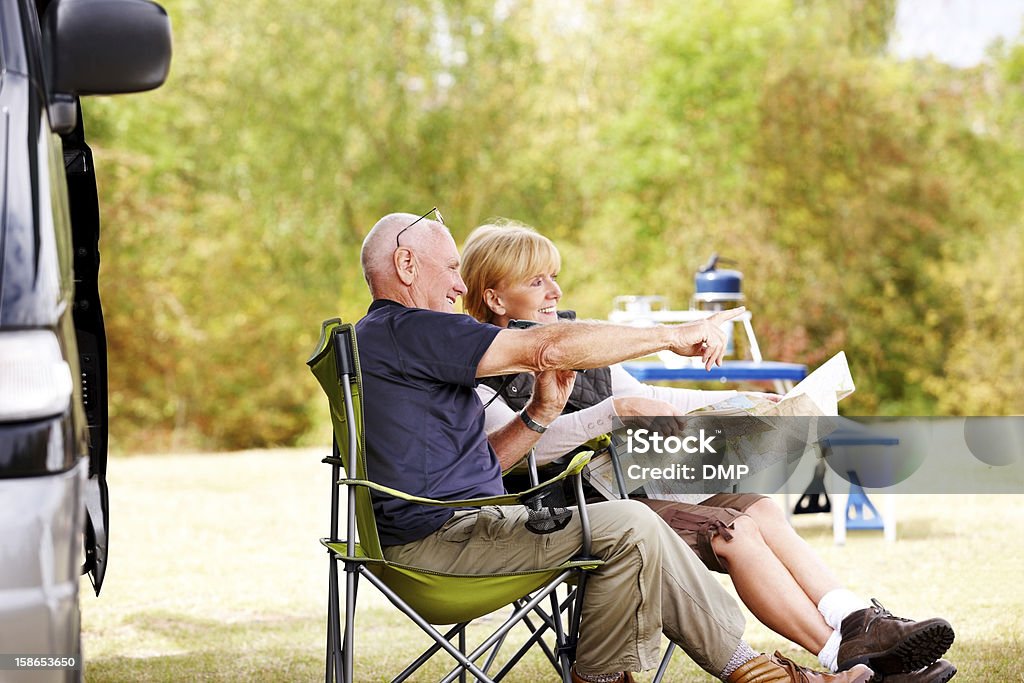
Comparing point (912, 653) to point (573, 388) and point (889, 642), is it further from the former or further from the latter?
point (573, 388)

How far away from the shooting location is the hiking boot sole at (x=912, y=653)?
2412 mm

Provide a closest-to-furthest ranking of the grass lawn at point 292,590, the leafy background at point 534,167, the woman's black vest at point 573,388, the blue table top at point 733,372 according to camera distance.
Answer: the woman's black vest at point 573,388
the grass lawn at point 292,590
the blue table top at point 733,372
the leafy background at point 534,167

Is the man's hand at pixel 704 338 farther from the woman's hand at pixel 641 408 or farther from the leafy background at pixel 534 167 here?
the leafy background at pixel 534 167

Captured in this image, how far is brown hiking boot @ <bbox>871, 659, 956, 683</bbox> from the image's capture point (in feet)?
8.13

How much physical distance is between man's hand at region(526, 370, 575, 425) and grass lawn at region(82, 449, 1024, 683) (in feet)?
3.53

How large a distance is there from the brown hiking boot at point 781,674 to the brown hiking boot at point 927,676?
59mm

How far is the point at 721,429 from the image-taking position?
2549 mm

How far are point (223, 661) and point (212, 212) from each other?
10390 mm

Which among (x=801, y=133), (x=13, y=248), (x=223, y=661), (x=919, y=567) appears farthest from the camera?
(x=801, y=133)

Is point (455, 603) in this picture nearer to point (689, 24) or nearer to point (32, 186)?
point (32, 186)

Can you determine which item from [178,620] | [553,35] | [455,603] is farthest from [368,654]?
[553,35]

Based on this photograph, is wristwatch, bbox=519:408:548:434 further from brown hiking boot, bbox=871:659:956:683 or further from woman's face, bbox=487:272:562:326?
brown hiking boot, bbox=871:659:956:683

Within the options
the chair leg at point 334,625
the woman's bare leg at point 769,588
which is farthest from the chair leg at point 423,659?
the woman's bare leg at point 769,588

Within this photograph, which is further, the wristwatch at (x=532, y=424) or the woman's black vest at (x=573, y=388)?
the woman's black vest at (x=573, y=388)
